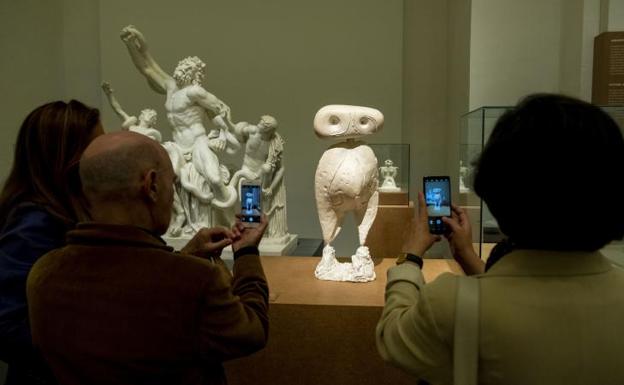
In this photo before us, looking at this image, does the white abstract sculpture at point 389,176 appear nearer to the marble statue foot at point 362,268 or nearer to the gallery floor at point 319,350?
the marble statue foot at point 362,268

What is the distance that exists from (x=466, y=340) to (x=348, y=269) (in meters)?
2.25

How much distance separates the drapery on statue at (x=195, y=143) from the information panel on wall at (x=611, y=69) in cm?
298

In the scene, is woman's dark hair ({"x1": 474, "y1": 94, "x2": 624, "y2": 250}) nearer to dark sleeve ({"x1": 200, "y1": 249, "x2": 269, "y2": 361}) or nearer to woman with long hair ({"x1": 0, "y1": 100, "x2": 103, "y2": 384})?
dark sleeve ({"x1": 200, "y1": 249, "x2": 269, "y2": 361})

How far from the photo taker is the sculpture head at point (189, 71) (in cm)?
470

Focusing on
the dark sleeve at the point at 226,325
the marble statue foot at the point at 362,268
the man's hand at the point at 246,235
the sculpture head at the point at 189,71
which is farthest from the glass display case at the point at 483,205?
the sculpture head at the point at 189,71

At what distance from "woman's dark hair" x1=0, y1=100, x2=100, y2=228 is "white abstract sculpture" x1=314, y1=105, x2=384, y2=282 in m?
1.76

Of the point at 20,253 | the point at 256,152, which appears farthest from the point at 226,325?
the point at 256,152

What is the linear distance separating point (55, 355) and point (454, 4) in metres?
5.26

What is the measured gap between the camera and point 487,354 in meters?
0.88

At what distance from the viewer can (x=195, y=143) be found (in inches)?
191

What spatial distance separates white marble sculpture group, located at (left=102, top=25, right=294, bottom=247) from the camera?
4740mm

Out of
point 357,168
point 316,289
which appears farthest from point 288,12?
point 316,289

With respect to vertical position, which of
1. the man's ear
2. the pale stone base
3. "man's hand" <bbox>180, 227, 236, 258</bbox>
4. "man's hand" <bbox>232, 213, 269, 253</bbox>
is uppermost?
the man's ear

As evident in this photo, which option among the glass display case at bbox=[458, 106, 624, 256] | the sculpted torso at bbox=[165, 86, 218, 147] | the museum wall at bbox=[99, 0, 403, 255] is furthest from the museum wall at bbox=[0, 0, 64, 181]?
the glass display case at bbox=[458, 106, 624, 256]
